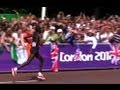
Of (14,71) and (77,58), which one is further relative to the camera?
(77,58)

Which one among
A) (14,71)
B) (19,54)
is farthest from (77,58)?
(14,71)

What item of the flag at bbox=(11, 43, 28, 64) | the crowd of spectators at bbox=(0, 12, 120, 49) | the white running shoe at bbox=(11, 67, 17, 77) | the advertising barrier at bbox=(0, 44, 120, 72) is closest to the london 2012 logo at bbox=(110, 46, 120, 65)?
the advertising barrier at bbox=(0, 44, 120, 72)

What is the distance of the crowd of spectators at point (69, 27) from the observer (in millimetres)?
11008

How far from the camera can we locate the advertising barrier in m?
11.1

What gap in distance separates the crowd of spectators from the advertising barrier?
8.3 inches

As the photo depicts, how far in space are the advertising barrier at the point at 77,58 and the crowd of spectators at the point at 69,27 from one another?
210 millimetres

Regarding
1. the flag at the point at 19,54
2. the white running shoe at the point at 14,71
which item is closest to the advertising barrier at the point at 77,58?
the flag at the point at 19,54

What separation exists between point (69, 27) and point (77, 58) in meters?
0.96

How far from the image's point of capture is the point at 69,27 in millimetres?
11695

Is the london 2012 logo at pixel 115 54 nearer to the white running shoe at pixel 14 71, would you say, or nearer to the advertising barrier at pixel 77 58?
the advertising barrier at pixel 77 58

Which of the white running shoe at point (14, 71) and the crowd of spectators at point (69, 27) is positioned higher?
the crowd of spectators at point (69, 27)

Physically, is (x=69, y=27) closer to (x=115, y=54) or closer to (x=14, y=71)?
(x=115, y=54)

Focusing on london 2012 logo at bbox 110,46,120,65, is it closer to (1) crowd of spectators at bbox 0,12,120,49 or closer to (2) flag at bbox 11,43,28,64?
(1) crowd of spectators at bbox 0,12,120,49

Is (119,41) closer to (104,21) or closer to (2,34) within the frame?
(104,21)
